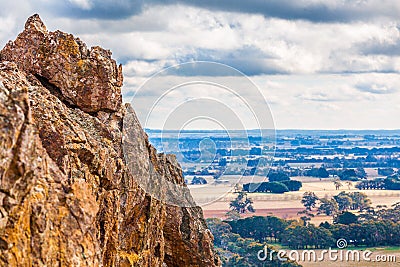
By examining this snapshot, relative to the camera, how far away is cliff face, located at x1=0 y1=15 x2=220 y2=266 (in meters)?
11.7

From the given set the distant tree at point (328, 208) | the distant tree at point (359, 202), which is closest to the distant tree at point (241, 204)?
the distant tree at point (328, 208)

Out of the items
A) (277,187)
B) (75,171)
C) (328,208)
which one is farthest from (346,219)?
(75,171)

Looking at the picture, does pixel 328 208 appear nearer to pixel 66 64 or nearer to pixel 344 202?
pixel 344 202

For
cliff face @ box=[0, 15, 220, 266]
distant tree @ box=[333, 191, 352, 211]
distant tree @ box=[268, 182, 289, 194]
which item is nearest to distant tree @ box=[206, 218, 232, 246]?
distant tree @ box=[333, 191, 352, 211]

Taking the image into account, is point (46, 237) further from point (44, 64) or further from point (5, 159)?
point (44, 64)

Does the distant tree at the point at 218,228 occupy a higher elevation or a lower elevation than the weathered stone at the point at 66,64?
lower

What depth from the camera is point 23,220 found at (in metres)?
12.0

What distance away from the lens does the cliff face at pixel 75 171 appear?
11672 millimetres

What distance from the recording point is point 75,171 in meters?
15.5

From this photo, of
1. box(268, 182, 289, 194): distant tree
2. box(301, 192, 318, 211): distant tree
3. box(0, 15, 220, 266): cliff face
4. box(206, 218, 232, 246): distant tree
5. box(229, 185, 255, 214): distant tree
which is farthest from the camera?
box(268, 182, 289, 194): distant tree

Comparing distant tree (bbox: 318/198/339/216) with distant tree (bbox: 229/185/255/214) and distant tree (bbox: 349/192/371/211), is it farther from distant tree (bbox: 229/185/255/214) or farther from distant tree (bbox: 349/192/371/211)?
distant tree (bbox: 229/185/255/214)

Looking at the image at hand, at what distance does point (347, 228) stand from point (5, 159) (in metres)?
106

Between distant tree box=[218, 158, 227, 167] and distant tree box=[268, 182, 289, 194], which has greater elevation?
distant tree box=[268, 182, 289, 194]

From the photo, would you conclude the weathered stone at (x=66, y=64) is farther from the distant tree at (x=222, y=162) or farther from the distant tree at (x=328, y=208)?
the distant tree at (x=328, y=208)
